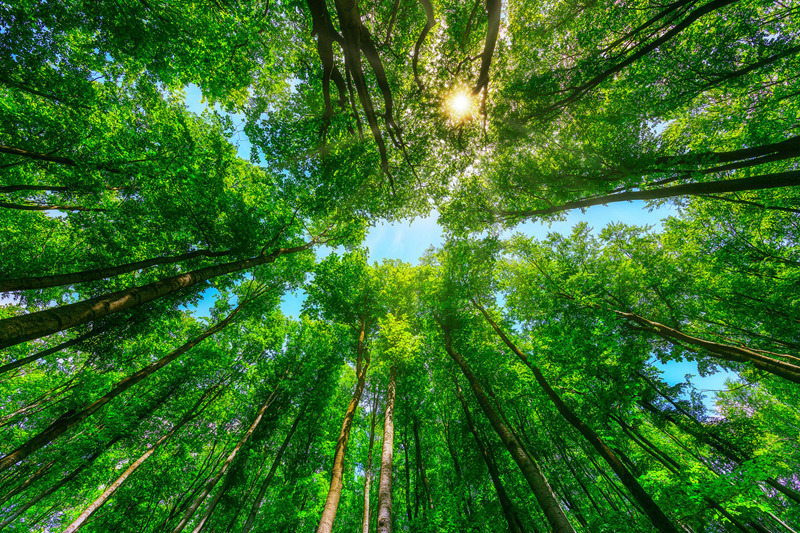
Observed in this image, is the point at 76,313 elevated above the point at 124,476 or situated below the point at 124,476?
below

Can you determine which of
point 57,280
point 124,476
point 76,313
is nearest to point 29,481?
point 124,476

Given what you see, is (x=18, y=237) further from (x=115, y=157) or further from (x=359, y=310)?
(x=359, y=310)

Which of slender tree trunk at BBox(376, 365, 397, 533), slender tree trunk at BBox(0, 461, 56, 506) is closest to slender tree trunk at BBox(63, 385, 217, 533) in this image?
slender tree trunk at BBox(0, 461, 56, 506)

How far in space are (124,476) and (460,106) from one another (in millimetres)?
21639

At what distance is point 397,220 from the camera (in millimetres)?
11203

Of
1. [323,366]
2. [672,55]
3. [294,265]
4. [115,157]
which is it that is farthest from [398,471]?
[672,55]

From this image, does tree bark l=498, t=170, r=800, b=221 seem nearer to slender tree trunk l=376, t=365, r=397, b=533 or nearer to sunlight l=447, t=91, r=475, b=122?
sunlight l=447, t=91, r=475, b=122

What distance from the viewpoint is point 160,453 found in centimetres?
1367

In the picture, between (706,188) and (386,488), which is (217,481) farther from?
(706,188)

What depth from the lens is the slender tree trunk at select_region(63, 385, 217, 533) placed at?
32.8 ft

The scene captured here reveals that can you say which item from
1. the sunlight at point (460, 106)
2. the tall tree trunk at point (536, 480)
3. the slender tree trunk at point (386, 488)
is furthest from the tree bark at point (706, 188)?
the slender tree trunk at point (386, 488)

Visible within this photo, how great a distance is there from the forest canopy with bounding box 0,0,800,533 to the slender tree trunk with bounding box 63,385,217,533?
0.39ft

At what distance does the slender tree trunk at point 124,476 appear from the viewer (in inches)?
393

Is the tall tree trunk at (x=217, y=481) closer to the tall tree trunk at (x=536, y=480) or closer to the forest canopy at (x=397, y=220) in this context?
the forest canopy at (x=397, y=220)
